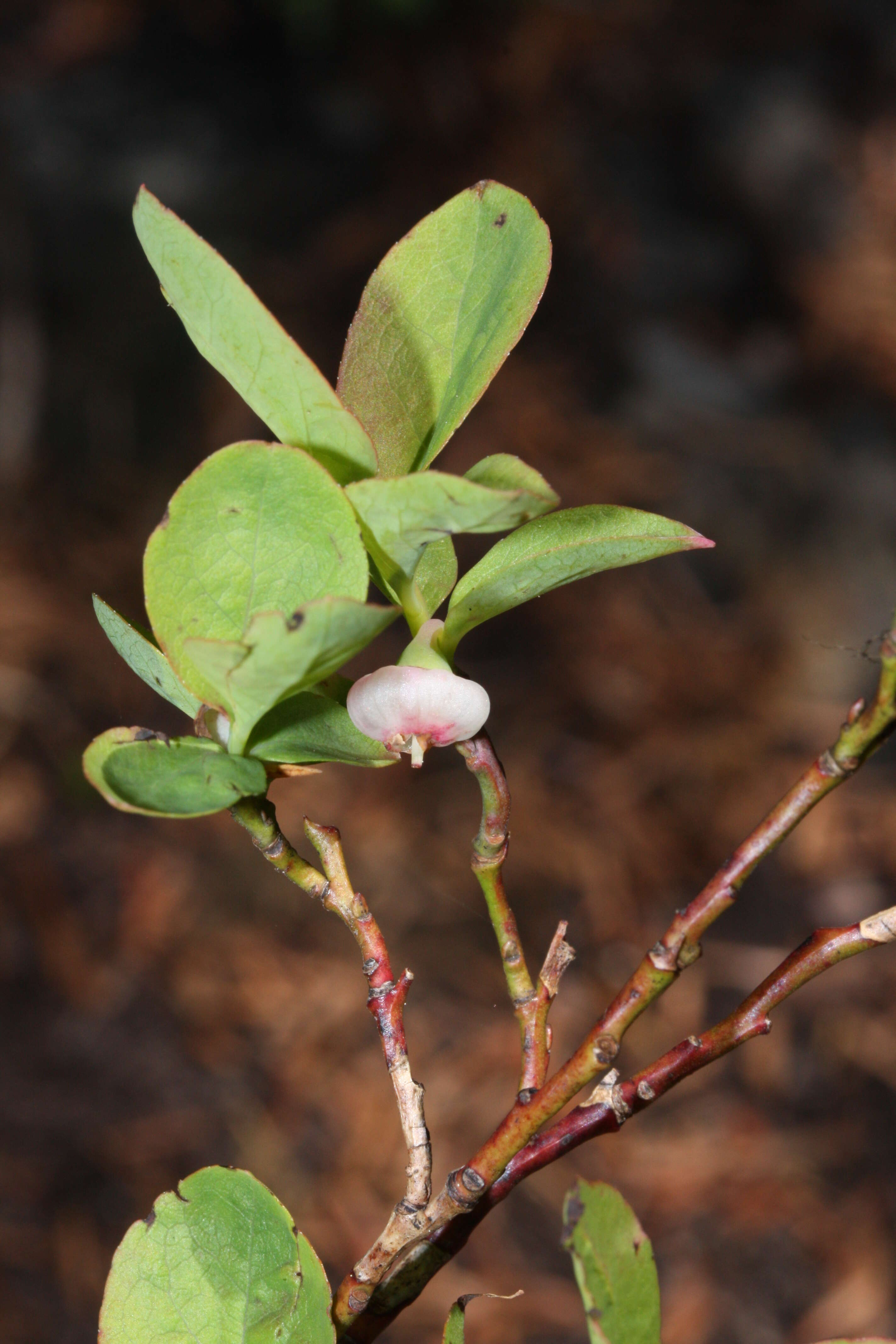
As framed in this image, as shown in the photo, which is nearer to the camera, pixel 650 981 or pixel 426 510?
pixel 426 510

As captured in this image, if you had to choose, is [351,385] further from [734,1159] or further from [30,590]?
[30,590]

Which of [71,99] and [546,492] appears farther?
[71,99]

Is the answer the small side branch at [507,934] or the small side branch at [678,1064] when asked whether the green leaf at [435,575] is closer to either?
the small side branch at [507,934]

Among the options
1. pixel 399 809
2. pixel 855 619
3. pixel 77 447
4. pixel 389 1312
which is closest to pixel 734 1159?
pixel 399 809

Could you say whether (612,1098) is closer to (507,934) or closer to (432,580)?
(507,934)

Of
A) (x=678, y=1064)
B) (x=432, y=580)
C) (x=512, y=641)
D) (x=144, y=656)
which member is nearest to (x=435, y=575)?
(x=432, y=580)

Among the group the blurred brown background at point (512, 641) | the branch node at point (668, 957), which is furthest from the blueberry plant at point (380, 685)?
the blurred brown background at point (512, 641)
